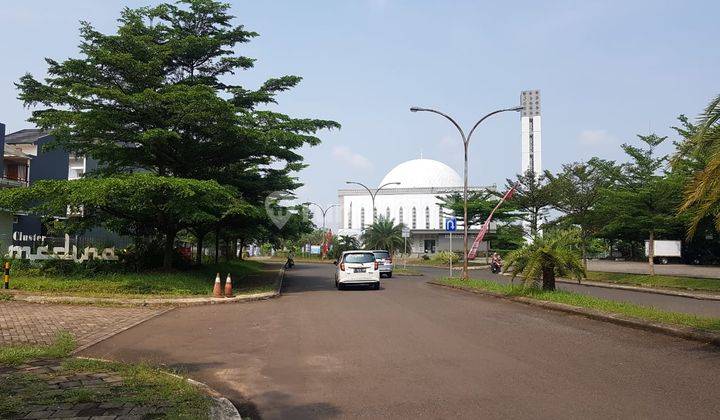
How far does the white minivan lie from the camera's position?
2212 centimetres

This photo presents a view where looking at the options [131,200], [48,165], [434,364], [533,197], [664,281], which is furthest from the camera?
[533,197]

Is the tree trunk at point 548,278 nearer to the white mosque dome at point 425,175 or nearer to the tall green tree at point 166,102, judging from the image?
the tall green tree at point 166,102

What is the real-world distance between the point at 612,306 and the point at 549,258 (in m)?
2.66

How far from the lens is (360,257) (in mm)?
22812

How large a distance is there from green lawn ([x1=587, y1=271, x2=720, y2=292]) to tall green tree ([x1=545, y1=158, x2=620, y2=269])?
8.19 feet

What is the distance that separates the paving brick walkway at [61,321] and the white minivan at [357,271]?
8924mm

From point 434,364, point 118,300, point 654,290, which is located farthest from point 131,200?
point 654,290

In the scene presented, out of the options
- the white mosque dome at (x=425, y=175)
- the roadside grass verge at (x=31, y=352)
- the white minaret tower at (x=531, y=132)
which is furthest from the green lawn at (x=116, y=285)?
the white mosque dome at (x=425, y=175)

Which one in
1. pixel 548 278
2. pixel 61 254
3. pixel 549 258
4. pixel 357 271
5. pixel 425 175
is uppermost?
pixel 425 175

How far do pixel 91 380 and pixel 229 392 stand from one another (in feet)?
4.87

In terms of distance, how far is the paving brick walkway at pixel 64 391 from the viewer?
4.76 m

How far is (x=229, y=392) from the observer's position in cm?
617

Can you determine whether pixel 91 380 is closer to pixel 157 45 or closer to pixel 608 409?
pixel 608 409

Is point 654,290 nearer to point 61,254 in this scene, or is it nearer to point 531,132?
point 61,254
